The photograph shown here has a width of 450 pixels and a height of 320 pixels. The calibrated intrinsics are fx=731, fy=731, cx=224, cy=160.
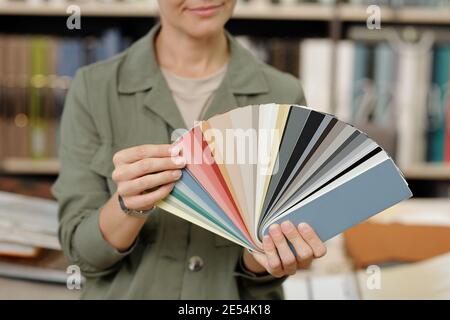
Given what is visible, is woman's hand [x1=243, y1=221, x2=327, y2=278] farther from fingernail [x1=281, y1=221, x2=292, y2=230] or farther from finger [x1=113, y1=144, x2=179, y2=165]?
finger [x1=113, y1=144, x2=179, y2=165]

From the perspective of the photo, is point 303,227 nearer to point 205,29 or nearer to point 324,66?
point 205,29

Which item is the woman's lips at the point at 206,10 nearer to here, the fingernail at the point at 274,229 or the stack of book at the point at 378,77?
the fingernail at the point at 274,229

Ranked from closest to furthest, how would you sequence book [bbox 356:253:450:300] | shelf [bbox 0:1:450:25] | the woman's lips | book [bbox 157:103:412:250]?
book [bbox 157:103:412:250] → the woman's lips → book [bbox 356:253:450:300] → shelf [bbox 0:1:450:25]

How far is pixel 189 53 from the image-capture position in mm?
909

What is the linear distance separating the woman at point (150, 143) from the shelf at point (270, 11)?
1074mm

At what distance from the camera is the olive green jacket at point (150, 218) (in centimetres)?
89

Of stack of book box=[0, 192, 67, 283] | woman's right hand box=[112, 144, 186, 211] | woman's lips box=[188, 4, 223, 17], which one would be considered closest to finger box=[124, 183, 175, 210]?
woman's right hand box=[112, 144, 186, 211]

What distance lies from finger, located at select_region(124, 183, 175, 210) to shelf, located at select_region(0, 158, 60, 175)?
4.35 feet

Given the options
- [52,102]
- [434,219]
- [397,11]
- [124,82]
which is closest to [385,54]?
[397,11]

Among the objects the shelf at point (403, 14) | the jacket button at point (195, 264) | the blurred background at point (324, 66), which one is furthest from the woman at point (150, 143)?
the shelf at point (403, 14)

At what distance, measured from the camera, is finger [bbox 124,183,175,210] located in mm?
748

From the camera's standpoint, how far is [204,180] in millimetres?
746

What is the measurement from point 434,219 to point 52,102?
1119mm

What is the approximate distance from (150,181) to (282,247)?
15 cm
